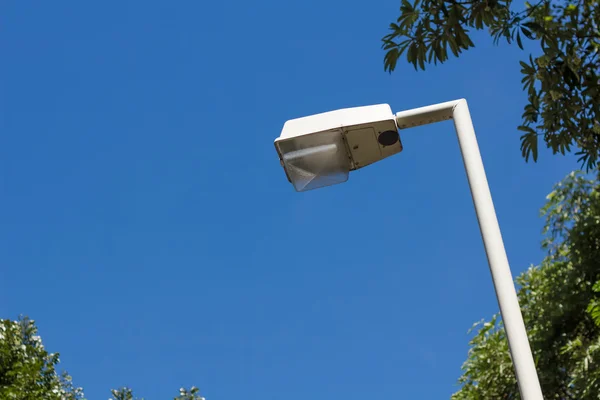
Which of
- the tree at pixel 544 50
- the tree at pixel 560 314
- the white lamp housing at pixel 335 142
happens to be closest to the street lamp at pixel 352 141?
the white lamp housing at pixel 335 142

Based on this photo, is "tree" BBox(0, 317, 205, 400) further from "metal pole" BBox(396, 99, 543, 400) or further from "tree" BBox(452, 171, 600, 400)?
"metal pole" BBox(396, 99, 543, 400)

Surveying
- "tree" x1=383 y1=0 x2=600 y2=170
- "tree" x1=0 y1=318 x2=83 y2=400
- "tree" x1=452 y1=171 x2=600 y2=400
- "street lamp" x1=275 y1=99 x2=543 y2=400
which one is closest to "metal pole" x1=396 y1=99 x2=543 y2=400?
"street lamp" x1=275 y1=99 x2=543 y2=400

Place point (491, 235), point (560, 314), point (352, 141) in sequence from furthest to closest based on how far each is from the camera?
point (560, 314)
point (352, 141)
point (491, 235)

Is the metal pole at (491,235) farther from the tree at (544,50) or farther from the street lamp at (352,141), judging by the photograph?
the tree at (544,50)

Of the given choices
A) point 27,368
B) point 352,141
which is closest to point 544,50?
point 352,141

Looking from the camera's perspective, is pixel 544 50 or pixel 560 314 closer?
pixel 544 50

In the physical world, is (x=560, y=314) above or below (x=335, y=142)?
above

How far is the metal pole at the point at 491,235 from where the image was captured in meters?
2.90

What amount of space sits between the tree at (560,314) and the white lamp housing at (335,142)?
852cm

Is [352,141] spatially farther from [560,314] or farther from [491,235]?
Result: [560,314]

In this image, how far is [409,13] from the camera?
6.78 meters

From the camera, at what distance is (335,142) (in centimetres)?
365

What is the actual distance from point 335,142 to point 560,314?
949cm

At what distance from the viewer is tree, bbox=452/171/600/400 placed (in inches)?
466
